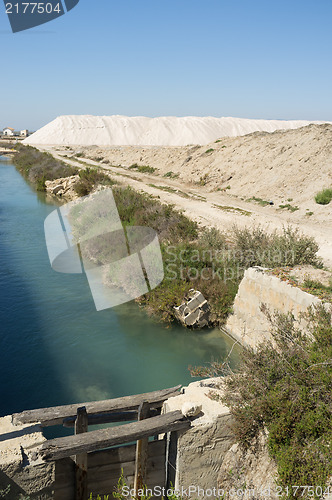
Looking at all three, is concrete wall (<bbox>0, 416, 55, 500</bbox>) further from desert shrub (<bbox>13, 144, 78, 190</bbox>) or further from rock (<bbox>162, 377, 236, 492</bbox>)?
desert shrub (<bbox>13, 144, 78, 190</bbox>)

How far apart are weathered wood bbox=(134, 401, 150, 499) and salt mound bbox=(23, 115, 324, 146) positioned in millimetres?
A: 70821

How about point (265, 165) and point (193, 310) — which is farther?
point (265, 165)

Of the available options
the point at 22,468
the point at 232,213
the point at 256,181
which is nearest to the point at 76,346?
the point at 22,468

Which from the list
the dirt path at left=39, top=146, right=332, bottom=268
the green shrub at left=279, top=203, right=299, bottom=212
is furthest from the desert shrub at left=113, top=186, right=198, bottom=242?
the green shrub at left=279, top=203, right=299, bottom=212

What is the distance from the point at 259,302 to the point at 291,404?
16.7 ft

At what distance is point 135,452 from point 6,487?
183cm

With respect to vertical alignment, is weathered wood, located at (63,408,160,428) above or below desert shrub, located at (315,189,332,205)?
above

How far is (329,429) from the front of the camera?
15.3 feet

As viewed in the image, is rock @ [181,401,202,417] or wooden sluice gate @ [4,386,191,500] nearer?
wooden sluice gate @ [4,386,191,500]

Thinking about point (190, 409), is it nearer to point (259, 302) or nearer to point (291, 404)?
point (291, 404)

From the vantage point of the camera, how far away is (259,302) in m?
9.96

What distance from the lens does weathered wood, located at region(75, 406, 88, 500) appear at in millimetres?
5102

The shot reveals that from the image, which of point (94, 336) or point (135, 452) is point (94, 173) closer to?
point (94, 336)

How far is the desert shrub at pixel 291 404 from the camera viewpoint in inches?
181
